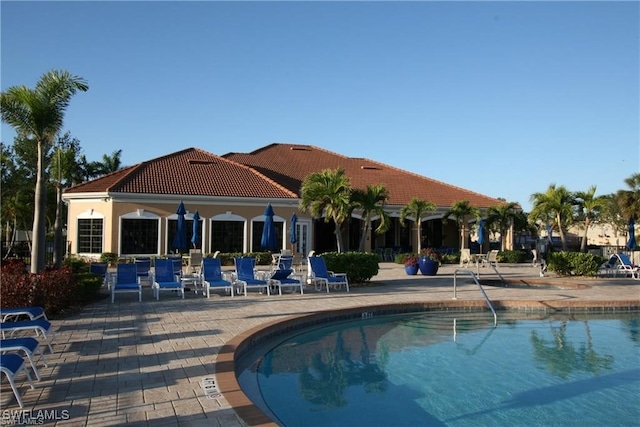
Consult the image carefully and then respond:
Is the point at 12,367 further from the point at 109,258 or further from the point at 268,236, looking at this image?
the point at 109,258

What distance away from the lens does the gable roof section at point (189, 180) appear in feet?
84.0

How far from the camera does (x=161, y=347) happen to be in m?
7.68

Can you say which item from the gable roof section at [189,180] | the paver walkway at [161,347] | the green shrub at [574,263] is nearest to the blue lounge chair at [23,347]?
the paver walkway at [161,347]

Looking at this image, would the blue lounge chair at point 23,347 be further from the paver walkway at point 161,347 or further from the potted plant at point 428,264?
the potted plant at point 428,264

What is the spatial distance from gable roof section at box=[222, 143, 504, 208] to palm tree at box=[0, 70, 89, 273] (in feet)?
61.8

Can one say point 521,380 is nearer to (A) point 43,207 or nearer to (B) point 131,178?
(A) point 43,207

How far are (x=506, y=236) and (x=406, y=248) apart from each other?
631 cm

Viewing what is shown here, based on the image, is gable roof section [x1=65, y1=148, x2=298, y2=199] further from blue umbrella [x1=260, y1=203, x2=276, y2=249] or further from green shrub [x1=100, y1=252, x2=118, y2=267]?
blue umbrella [x1=260, y1=203, x2=276, y2=249]

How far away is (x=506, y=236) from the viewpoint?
33469 mm

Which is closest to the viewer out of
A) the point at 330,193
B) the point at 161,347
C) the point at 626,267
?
the point at 161,347

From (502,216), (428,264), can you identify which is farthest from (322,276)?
(502,216)

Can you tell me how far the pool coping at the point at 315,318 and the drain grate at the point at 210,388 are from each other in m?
0.06

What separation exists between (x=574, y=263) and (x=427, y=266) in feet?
17.6

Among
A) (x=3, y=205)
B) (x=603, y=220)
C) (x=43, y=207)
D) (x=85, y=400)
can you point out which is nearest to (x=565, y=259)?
(x=43, y=207)
